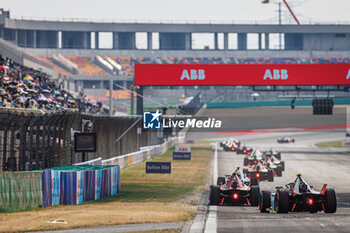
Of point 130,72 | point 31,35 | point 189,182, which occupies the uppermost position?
point 31,35

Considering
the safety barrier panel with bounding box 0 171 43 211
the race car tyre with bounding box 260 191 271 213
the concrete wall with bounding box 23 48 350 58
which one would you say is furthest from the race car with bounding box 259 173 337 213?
the concrete wall with bounding box 23 48 350 58

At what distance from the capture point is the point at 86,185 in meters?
19.2

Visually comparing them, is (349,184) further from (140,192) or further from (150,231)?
(150,231)

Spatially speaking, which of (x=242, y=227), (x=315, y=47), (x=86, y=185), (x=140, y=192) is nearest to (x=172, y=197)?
(x=140, y=192)

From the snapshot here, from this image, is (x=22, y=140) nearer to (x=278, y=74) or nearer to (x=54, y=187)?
(x=54, y=187)

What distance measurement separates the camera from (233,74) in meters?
35.2

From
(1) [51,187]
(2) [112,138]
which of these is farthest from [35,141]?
(2) [112,138]

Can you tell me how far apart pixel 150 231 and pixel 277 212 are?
4148 millimetres

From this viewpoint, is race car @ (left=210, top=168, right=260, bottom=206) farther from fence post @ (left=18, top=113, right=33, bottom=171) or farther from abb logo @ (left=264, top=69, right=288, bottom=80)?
abb logo @ (left=264, top=69, right=288, bottom=80)

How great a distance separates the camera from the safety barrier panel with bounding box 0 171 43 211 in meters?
16.5

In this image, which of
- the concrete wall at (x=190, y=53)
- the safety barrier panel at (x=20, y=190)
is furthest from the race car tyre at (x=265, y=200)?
the concrete wall at (x=190, y=53)

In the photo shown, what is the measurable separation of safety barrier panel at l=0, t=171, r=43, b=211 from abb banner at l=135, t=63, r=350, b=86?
1832cm

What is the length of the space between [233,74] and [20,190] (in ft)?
66.1

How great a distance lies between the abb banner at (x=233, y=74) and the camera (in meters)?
35.0
